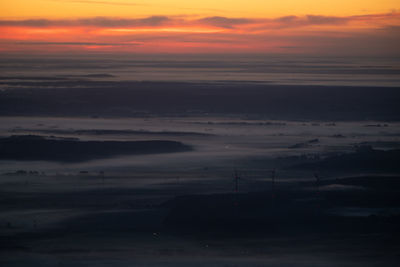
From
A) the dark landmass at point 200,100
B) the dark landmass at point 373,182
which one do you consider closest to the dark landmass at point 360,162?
the dark landmass at point 373,182

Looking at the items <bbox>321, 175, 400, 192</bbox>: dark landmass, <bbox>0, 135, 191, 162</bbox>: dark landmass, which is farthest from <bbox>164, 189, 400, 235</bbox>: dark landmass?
<bbox>0, 135, 191, 162</bbox>: dark landmass

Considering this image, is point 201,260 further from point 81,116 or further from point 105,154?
point 81,116

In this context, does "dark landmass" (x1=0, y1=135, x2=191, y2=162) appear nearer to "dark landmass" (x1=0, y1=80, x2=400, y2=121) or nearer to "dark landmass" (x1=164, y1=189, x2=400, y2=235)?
"dark landmass" (x1=164, y1=189, x2=400, y2=235)

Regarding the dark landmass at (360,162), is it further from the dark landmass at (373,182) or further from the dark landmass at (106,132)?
the dark landmass at (106,132)

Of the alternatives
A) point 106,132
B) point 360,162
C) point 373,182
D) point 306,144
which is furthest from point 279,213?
point 106,132

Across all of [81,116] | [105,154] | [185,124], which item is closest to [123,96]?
[81,116]
